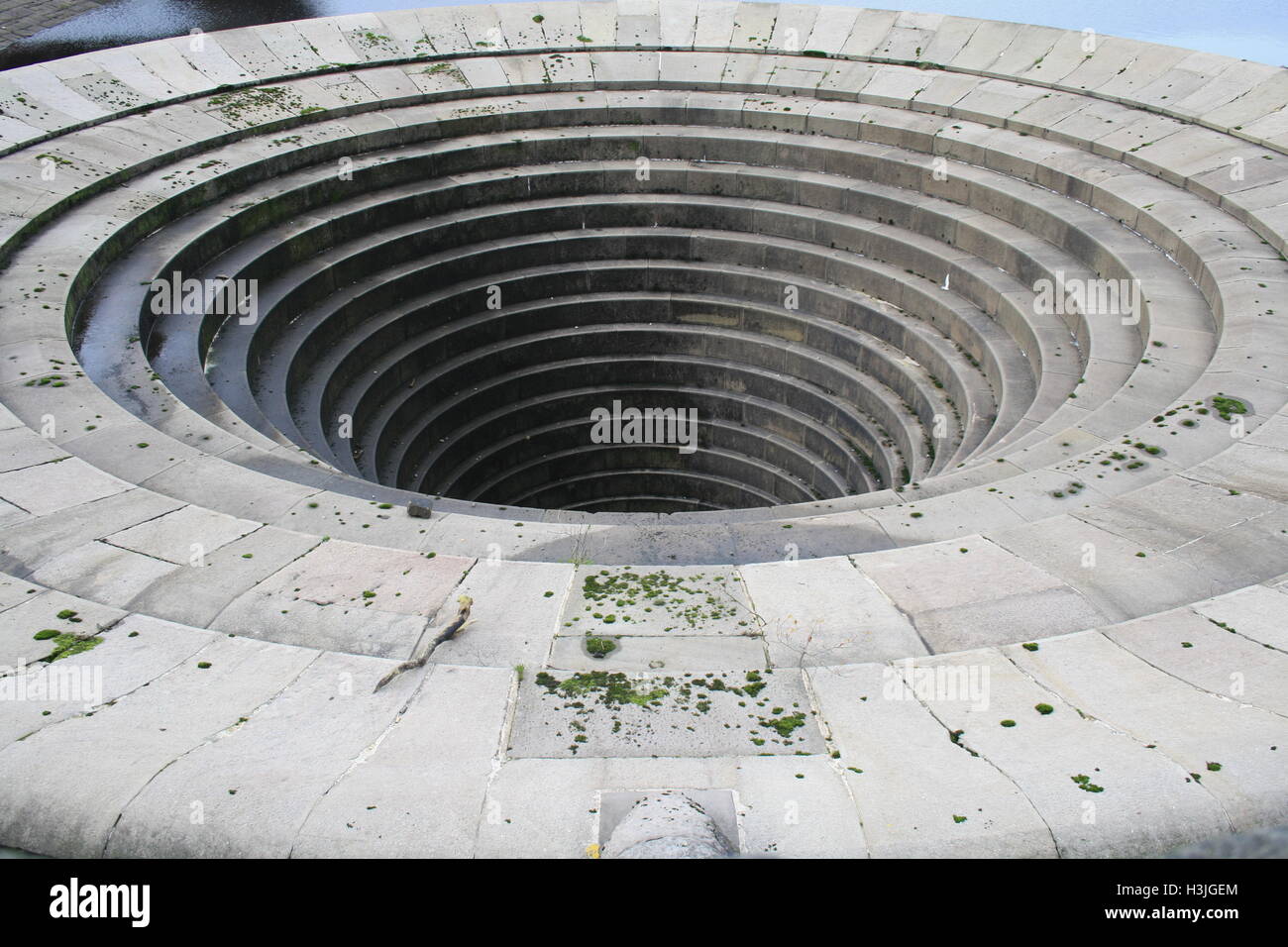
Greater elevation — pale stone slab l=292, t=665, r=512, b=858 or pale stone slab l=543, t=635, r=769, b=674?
pale stone slab l=543, t=635, r=769, b=674

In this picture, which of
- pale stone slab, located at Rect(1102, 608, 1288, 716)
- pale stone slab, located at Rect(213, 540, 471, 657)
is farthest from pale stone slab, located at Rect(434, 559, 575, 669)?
pale stone slab, located at Rect(1102, 608, 1288, 716)

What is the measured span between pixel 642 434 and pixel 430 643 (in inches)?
552

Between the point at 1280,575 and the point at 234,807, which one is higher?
the point at 1280,575

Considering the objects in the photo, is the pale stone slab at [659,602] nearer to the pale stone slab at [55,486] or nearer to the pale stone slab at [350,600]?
the pale stone slab at [350,600]

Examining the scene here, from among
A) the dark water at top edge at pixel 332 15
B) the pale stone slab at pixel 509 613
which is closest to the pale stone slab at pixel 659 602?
the pale stone slab at pixel 509 613

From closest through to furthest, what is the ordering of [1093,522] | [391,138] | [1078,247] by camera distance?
[1093,522] → [1078,247] → [391,138]

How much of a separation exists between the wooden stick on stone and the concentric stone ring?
8 centimetres

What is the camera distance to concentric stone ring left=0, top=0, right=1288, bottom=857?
6352 millimetres

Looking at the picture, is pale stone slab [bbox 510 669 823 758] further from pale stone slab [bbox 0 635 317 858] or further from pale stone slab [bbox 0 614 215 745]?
pale stone slab [bbox 0 614 215 745]

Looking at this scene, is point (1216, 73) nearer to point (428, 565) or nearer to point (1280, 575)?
point (1280, 575)

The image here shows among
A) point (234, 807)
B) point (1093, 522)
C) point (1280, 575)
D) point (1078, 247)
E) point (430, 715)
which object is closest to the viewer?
point (234, 807)

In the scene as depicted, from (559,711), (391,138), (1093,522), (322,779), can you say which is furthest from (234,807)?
(391,138)

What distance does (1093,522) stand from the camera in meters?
9.31

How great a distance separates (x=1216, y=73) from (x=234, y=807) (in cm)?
2012
